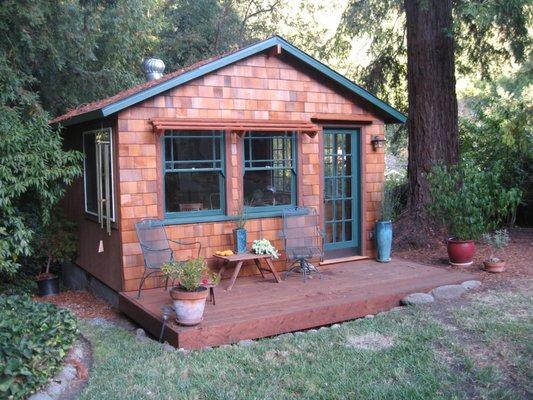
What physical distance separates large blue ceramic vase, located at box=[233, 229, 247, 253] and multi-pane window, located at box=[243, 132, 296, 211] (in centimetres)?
50

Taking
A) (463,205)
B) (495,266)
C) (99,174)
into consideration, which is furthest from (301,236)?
(99,174)

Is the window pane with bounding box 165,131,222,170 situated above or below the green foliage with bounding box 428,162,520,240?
above

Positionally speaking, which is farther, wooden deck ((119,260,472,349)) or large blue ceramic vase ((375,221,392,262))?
large blue ceramic vase ((375,221,392,262))

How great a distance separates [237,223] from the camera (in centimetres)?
691

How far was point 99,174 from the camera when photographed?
6891 millimetres

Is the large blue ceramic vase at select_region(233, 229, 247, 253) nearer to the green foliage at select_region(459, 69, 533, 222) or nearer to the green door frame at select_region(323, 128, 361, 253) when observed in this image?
the green door frame at select_region(323, 128, 361, 253)

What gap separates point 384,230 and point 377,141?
4.26ft

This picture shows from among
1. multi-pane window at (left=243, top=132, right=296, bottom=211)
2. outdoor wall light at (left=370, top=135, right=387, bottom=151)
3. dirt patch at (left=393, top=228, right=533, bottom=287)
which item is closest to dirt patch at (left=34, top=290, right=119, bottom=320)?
multi-pane window at (left=243, top=132, right=296, bottom=211)

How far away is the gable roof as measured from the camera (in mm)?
6035

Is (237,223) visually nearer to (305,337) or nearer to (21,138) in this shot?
(305,337)

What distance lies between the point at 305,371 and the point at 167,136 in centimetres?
340

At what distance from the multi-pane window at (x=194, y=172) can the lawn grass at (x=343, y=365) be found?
190 centimetres

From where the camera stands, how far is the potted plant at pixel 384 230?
7.80m

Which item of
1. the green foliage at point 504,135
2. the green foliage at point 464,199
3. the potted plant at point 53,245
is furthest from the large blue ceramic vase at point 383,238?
the potted plant at point 53,245
